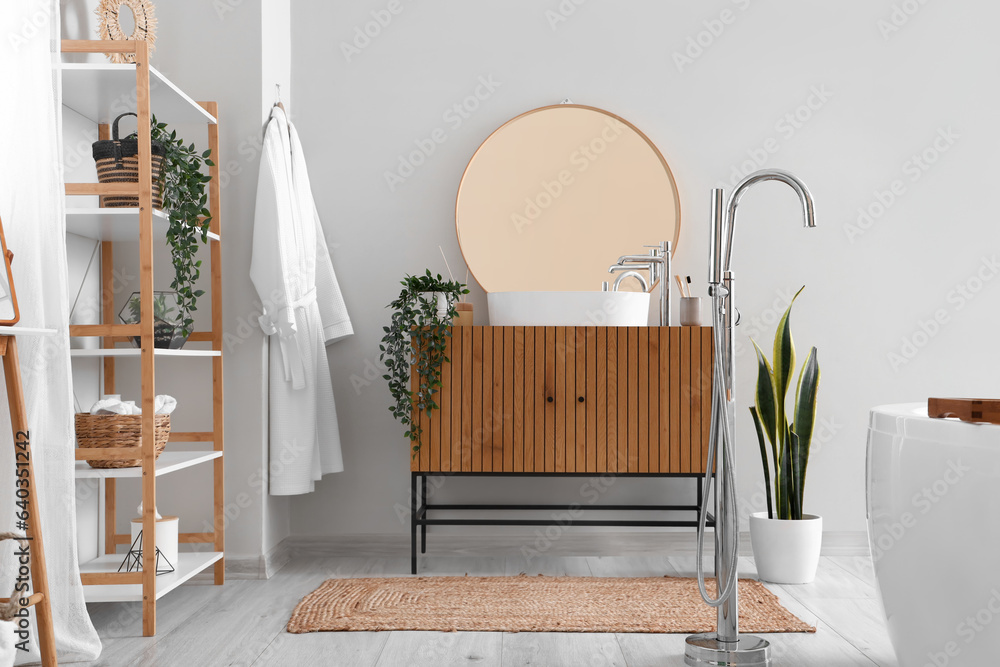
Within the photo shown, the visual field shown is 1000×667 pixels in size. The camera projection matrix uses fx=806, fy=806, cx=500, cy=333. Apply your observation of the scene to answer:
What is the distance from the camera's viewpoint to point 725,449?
186 centimetres

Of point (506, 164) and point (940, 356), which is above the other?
point (506, 164)

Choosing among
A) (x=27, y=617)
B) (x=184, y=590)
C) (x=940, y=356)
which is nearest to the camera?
(x=27, y=617)

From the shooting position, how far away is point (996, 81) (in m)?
3.25

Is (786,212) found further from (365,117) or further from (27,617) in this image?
(27,617)

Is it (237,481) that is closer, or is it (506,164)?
(237,481)

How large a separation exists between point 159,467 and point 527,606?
1142mm

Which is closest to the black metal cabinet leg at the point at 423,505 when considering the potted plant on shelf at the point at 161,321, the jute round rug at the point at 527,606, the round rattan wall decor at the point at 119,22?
the jute round rug at the point at 527,606

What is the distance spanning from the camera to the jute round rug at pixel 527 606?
2.23 meters

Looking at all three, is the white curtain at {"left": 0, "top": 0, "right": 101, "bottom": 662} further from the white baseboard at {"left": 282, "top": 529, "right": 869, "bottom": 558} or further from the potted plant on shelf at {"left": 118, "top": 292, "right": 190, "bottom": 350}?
the white baseboard at {"left": 282, "top": 529, "right": 869, "bottom": 558}

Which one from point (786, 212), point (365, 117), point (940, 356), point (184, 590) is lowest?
point (184, 590)

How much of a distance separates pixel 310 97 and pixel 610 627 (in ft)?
7.53

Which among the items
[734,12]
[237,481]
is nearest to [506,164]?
[734,12]

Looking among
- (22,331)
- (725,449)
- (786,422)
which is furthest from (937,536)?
(22,331)

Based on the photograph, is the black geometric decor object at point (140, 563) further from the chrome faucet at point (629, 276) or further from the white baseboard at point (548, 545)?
the chrome faucet at point (629, 276)
